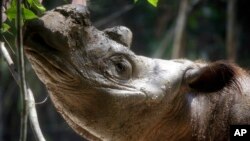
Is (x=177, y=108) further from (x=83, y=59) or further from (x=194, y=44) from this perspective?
(x=194, y=44)

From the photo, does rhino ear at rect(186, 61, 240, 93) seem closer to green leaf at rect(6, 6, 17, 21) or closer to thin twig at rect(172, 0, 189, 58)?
green leaf at rect(6, 6, 17, 21)

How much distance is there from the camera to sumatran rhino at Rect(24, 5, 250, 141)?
1447 mm

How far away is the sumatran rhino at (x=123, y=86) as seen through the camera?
1.45 meters

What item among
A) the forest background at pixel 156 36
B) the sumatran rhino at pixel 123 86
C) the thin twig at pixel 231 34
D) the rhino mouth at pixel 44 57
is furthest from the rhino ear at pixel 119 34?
the forest background at pixel 156 36

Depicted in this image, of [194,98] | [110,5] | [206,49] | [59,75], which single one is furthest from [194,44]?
[59,75]

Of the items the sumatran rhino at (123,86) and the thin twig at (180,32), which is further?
the thin twig at (180,32)

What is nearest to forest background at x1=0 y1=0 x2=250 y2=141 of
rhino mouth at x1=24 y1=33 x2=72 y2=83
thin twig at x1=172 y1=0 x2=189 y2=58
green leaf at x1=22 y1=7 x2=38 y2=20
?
thin twig at x1=172 y1=0 x2=189 y2=58

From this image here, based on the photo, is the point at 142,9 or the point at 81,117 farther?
the point at 142,9

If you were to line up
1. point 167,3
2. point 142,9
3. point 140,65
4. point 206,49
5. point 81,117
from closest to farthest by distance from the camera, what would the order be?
point 81,117 → point 140,65 → point 167,3 → point 206,49 → point 142,9

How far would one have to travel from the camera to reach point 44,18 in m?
1.43

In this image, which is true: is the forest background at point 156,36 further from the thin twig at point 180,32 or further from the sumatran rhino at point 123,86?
the sumatran rhino at point 123,86

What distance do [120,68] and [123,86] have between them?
5 centimetres

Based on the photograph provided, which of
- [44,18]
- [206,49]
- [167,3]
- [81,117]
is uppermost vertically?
[167,3]

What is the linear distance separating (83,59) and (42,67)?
106mm
